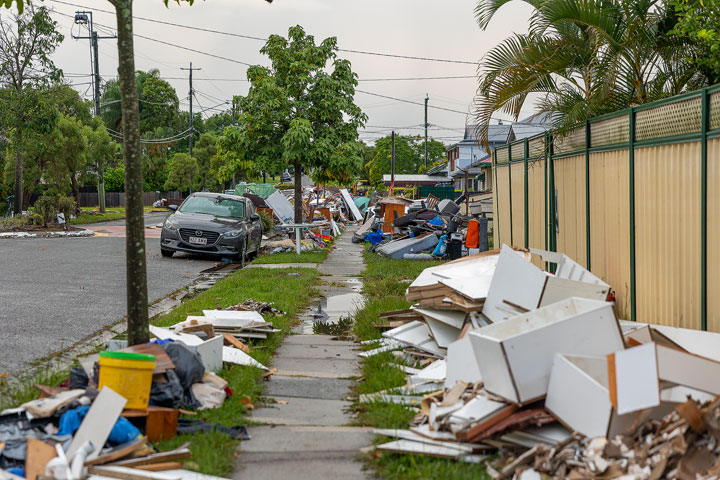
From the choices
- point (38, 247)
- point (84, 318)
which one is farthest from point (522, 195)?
→ point (38, 247)

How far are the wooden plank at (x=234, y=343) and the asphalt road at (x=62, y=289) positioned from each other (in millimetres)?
1817

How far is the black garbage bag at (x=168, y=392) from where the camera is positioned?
190 inches

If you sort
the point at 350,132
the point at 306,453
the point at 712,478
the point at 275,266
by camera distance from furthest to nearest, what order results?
the point at 350,132 → the point at 275,266 → the point at 306,453 → the point at 712,478

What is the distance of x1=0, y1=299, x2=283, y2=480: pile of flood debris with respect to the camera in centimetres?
388

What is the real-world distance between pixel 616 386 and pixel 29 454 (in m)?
3.04

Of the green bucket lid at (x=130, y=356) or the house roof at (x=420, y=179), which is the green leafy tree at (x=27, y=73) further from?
the house roof at (x=420, y=179)

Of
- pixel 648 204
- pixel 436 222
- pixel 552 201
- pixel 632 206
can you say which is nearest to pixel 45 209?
pixel 436 222

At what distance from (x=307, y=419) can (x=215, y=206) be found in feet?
46.6

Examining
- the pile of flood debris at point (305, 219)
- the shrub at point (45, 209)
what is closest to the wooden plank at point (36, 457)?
the pile of flood debris at point (305, 219)

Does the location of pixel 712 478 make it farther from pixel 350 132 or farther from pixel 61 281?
pixel 350 132

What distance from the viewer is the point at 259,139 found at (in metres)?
20.5

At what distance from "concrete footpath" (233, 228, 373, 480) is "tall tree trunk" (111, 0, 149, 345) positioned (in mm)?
1192

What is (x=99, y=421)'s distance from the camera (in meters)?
4.16

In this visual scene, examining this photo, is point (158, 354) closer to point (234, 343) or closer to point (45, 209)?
point (234, 343)
